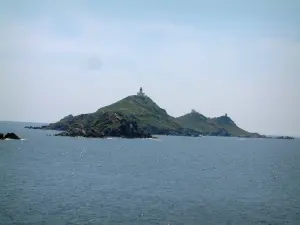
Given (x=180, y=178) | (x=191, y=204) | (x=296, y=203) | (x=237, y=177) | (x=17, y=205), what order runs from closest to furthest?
(x=17, y=205)
(x=191, y=204)
(x=296, y=203)
(x=180, y=178)
(x=237, y=177)

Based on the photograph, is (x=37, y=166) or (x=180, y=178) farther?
(x=37, y=166)

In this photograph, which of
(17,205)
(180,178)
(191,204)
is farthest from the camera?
(180,178)

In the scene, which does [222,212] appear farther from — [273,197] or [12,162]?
[12,162]

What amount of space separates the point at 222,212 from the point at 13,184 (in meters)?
42.3

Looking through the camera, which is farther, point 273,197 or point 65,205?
point 273,197

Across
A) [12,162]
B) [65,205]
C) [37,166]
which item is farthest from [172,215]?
[12,162]

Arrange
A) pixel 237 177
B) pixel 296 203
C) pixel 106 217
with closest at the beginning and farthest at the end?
pixel 106 217 < pixel 296 203 < pixel 237 177

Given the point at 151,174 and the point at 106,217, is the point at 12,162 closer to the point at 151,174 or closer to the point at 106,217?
the point at 151,174

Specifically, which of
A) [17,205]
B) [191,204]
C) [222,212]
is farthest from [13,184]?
[222,212]

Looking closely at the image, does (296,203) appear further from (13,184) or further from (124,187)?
(13,184)

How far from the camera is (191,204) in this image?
2527 inches

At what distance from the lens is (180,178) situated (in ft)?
319

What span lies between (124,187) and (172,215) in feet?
80.1

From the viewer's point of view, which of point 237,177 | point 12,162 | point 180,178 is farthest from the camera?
point 12,162
